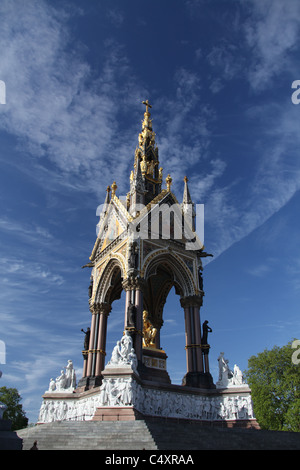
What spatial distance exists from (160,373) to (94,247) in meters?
10.6

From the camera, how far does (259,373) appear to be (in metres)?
31.6

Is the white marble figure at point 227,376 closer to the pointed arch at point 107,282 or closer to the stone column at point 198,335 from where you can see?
the stone column at point 198,335

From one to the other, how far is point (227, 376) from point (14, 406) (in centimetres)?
2884

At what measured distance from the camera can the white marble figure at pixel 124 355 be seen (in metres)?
15.7

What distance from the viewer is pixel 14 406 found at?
3881 centimetres

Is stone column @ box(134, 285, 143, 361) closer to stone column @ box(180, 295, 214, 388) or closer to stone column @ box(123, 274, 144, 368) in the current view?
stone column @ box(123, 274, 144, 368)

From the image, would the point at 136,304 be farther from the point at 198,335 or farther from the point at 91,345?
the point at 91,345

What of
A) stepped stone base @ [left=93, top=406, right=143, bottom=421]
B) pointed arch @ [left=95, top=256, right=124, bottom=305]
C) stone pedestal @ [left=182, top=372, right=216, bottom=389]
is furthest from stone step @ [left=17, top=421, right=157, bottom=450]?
pointed arch @ [left=95, top=256, right=124, bottom=305]

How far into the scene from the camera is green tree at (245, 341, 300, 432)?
28.6 metres

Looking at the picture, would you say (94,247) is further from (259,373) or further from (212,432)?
(259,373)

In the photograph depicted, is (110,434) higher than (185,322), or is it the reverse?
(185,322)

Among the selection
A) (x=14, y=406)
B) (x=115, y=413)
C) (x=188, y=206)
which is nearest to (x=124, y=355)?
(x=115, y=413)

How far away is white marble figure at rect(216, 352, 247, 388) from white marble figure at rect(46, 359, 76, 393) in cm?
822
